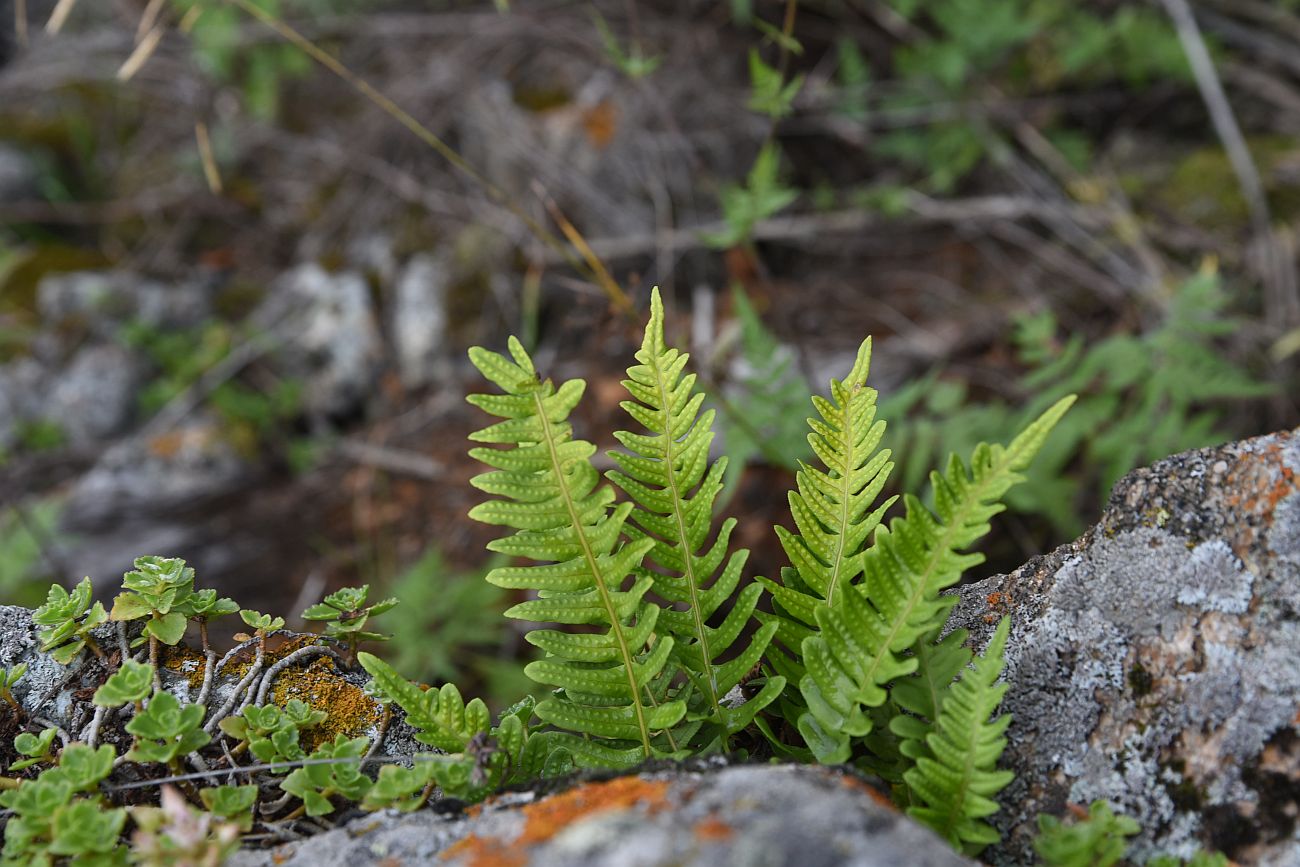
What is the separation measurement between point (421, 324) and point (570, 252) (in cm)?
157

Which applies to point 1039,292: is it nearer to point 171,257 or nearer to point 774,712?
point 774,712

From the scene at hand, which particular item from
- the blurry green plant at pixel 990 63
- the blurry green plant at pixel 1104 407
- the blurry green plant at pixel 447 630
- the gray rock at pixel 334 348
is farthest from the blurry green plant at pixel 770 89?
the gray rock at pixel 334 348

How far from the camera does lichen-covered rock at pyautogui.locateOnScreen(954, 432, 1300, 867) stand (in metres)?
1.30

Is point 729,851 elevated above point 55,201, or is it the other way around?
point 55,201

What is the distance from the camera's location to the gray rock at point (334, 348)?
18.2 feet

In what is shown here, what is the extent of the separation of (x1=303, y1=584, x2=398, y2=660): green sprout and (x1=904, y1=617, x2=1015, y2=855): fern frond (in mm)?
935

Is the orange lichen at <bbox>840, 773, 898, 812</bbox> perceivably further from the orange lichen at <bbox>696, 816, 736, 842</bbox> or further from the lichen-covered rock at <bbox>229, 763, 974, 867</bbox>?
the orange lichen at <bbox>696, 816, 736, 842</bbox>

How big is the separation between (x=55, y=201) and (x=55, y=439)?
7.40 feet

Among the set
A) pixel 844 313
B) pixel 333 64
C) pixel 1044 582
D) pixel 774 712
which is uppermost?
pixel 333 64

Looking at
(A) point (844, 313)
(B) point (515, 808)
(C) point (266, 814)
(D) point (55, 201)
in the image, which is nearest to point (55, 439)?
(D) point (55, 201)

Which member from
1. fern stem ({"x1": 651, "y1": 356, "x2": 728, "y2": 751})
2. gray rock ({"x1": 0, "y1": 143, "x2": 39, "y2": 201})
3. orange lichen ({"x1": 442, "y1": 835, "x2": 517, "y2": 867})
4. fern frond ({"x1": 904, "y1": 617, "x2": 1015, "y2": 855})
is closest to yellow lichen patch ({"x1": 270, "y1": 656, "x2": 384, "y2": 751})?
orange lichen ({"x1": 442, "y1": 835, "x2": 517, "y2": 867})

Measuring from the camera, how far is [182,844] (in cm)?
120

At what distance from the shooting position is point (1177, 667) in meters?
1.40

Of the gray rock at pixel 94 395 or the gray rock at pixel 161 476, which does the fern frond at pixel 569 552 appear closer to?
the gray rock at pixel 161 476
